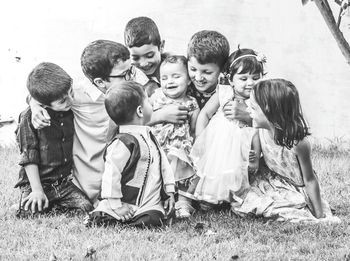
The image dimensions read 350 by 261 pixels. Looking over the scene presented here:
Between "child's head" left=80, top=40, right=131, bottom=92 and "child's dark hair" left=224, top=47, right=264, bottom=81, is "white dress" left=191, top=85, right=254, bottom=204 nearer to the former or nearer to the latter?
"child's dark hair" left=224, top=47, right=264, bottom=81

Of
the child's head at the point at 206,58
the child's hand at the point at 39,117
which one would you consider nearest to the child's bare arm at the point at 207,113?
the child's head at the point at 206,58

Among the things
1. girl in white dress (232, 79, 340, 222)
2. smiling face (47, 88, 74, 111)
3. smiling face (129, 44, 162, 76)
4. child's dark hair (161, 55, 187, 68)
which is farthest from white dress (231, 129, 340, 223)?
smiling face (47, 88, 74, 111)

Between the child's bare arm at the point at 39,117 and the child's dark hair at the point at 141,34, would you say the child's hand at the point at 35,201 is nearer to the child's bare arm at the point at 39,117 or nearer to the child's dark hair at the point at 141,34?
the child's bare arm at the point at 39,117

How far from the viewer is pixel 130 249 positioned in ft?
16.2

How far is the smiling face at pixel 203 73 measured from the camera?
600 centimetres

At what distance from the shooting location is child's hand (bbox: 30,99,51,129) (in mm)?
5715

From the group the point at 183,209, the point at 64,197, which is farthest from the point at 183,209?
the point at 64,197

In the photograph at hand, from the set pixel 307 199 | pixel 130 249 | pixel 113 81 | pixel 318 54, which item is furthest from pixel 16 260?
pixel 318 54

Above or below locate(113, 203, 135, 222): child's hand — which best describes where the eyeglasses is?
above

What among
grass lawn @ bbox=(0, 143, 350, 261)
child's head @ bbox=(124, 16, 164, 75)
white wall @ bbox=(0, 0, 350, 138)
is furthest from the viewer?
white wall @ bbox=(0, 0, 350, 138)

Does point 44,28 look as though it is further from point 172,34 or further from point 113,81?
point 113,81

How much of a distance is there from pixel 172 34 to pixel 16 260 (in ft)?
14.3

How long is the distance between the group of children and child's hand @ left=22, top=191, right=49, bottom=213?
10 mm

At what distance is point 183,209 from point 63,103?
1.16 meters
